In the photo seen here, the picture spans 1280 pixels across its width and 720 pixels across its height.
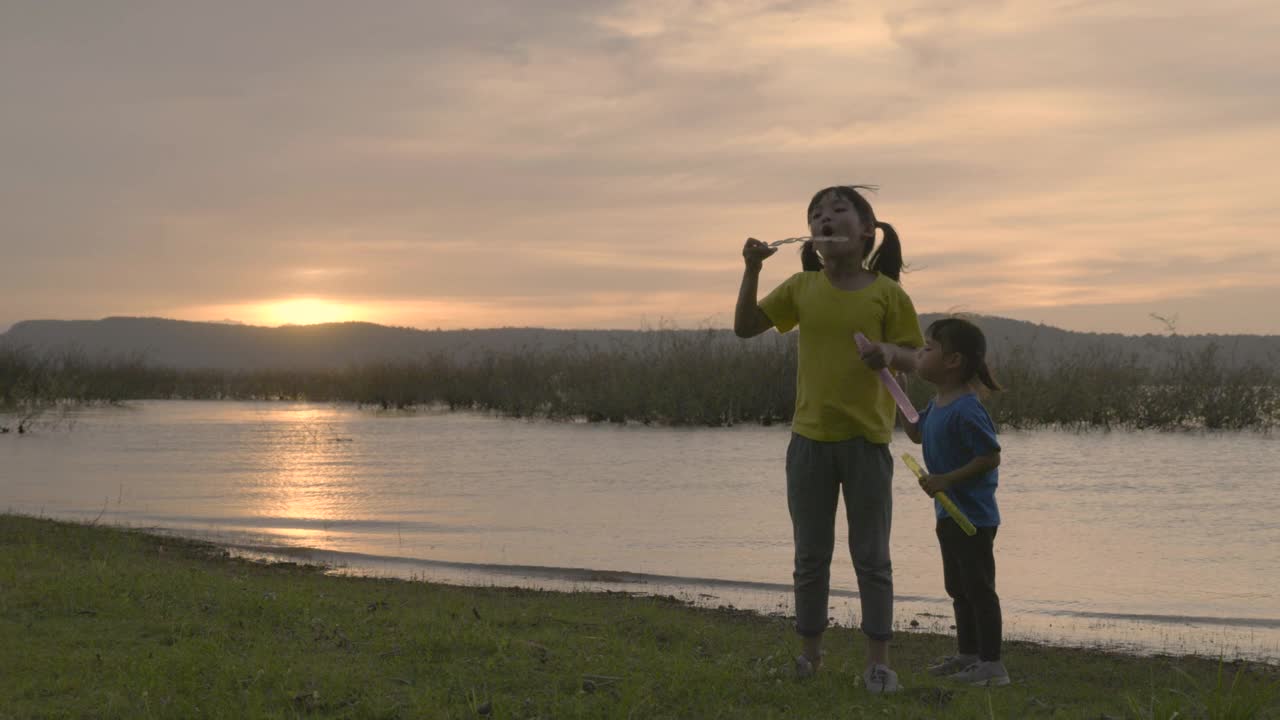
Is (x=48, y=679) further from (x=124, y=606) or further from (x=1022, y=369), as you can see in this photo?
(x=1022, y=369)

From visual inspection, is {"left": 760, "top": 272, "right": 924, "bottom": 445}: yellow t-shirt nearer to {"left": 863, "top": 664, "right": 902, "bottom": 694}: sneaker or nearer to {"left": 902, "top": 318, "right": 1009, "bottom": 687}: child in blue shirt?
{"left": 902, "top": 318, "right": 1009, "bottom": 687}: child in blue shirt

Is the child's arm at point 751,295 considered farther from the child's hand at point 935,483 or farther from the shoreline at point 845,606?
the shoreline at point 845,606

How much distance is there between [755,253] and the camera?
4574mm

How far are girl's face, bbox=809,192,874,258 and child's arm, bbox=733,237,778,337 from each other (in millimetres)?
240

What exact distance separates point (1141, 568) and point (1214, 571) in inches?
19.7

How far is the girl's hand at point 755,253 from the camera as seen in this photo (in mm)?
4566

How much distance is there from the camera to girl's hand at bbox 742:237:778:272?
4.57m

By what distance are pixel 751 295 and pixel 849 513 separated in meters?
0.94

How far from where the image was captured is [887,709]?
172 inches

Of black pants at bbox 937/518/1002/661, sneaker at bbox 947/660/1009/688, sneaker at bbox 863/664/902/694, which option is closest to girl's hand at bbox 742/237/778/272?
black pants at bbox 937/518/1002/661

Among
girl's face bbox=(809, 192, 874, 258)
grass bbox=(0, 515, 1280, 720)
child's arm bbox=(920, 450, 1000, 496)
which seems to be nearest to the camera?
grass bbox=(0, 515, 1280, 720)

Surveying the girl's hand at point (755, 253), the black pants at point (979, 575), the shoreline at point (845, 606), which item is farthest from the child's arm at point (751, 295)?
the shoreline at point (845, 606)

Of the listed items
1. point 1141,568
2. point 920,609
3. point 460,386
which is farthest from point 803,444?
point 460,386

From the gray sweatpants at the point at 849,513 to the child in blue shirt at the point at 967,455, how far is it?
1.30 ft
